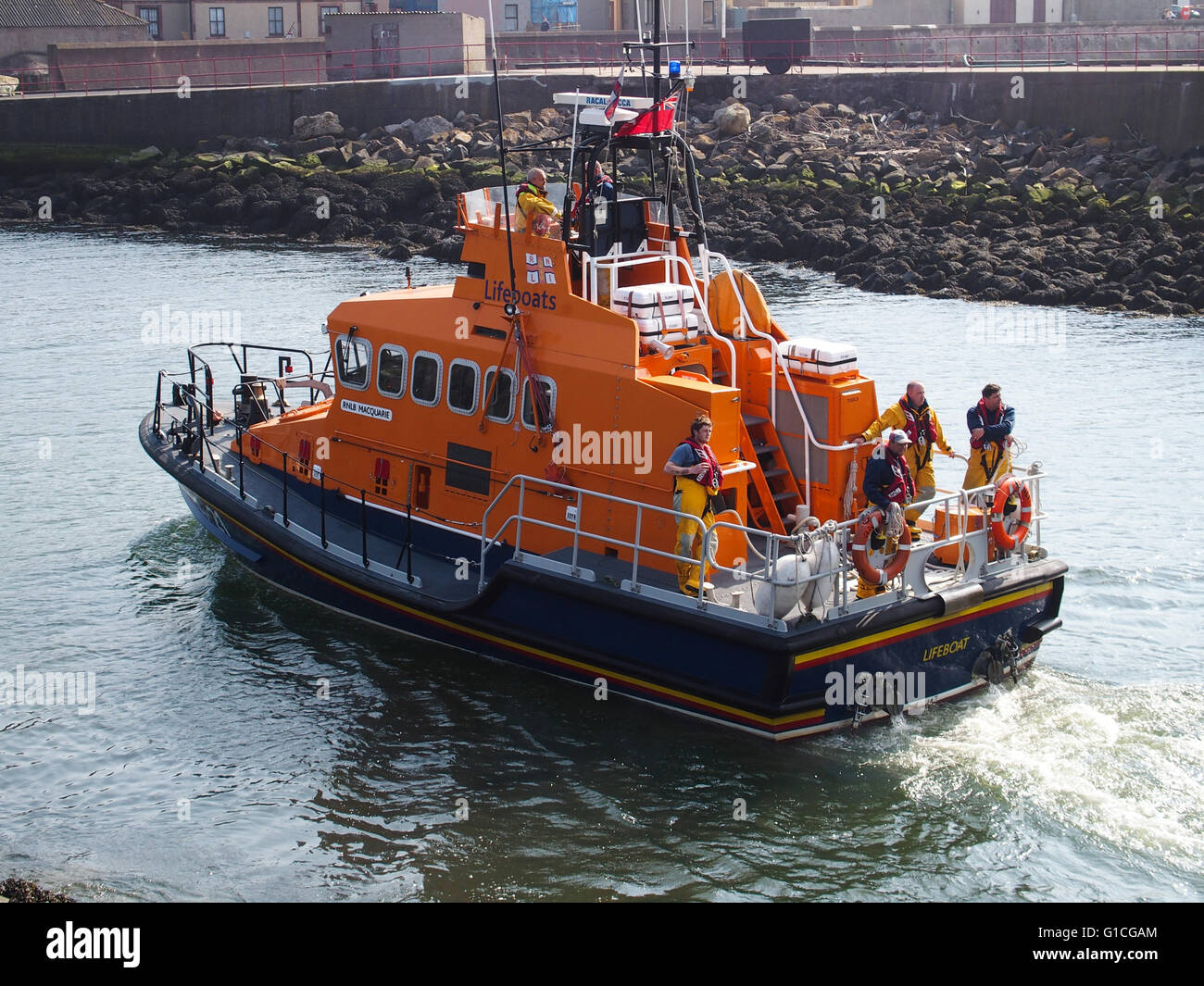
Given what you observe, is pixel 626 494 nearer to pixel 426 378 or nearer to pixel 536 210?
pixel 426 378

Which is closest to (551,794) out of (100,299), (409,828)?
(409,828)

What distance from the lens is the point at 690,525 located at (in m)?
9.64

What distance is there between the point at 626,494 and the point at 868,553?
192cm

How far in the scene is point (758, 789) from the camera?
943 centimetres

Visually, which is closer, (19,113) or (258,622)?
(258,622)

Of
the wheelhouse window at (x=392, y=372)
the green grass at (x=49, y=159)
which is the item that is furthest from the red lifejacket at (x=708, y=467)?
the green grass at (x=49, y=159)

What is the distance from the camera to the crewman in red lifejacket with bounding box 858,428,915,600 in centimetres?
953

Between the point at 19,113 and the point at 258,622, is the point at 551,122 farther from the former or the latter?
the point at 258,622

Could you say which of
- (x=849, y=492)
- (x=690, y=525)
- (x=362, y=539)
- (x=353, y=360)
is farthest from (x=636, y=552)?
(x=353, y=360)

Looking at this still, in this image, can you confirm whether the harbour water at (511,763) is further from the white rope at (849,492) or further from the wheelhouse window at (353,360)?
the wheelhouse window at (353,360)

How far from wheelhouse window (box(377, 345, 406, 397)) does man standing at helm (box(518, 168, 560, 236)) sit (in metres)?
1.60
